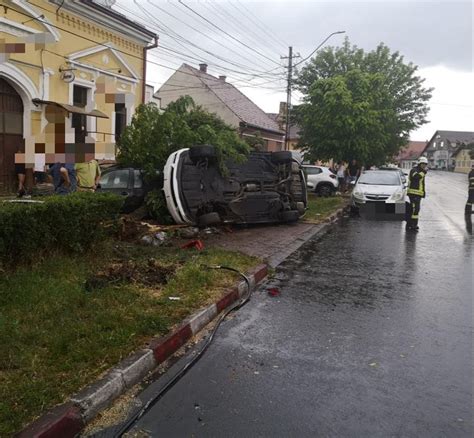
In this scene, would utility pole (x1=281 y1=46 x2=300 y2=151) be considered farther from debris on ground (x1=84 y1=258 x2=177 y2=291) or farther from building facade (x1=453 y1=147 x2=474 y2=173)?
building facade (x1=453 y1=147 x2=474 y2=173)

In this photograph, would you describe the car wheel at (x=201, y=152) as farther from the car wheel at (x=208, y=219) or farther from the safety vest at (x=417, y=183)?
the safety vest at (x=417, y=183)

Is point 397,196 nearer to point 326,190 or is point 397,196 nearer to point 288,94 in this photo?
point 326,190

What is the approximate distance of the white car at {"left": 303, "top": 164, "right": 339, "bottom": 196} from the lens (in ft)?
74.4

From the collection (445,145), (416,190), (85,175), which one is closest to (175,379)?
(85,175)

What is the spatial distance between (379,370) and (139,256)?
4.34 meters

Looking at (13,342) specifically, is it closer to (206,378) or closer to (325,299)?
(206,378)

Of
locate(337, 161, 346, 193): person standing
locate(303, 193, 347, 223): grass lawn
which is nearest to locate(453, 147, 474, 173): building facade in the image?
locate(337, 161, 346, 193): person standing

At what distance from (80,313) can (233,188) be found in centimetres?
616

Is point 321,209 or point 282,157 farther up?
point 282,157

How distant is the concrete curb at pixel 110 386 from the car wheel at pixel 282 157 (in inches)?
267

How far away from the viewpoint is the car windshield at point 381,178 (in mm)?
16625

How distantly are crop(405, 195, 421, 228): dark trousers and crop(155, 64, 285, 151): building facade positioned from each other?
19.5 m

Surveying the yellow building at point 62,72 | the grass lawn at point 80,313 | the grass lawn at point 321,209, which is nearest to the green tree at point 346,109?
the grass lawn at point 321,209

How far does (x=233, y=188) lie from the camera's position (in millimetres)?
10391
